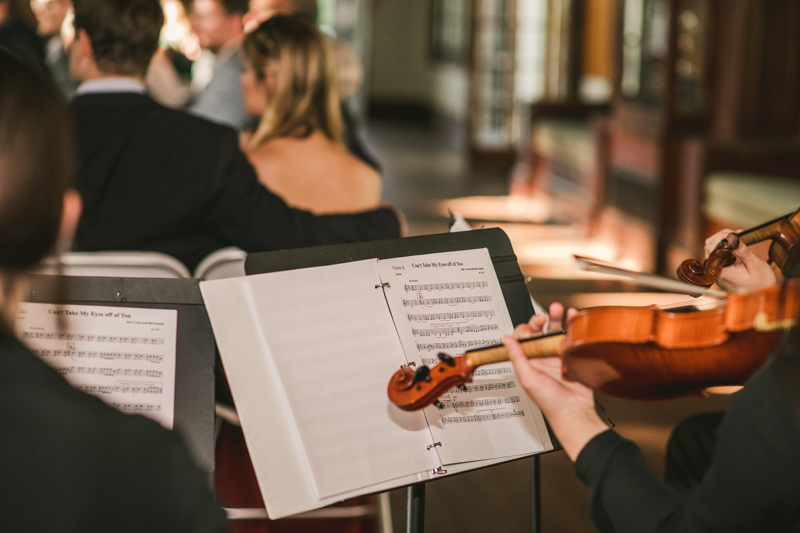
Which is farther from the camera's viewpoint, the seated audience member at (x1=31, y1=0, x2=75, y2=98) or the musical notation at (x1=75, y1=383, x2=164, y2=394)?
the seated audience member at (x1=31, y1=0, x2=75, y2=98)

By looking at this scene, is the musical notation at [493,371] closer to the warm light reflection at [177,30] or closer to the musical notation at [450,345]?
the musical notation at [450,345]

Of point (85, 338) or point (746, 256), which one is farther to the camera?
point (746, 256)

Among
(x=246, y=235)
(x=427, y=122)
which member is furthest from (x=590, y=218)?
(x=427, y=122)

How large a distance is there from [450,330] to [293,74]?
127cm

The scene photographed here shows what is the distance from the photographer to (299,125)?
232 cm

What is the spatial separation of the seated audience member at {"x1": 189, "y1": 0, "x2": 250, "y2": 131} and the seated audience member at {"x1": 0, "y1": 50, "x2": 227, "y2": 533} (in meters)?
2.16

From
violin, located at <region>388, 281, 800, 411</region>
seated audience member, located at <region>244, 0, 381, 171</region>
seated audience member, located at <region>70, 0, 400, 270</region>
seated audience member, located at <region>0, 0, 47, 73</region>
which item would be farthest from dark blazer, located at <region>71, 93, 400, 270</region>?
seated audience member, located at <region>0, 0, 47, 73</region>

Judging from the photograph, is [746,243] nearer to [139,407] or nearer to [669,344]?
[669,344]

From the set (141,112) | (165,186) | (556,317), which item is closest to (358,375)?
(556,317)

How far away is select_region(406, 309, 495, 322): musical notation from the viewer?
1.25m

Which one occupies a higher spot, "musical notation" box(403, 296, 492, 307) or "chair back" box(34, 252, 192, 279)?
"musical notation" box(403, 296, 492, 307)

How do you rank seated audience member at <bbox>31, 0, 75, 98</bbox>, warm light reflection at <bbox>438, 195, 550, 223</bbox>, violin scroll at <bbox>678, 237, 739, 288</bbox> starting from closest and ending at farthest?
violin scroll at <bbox>678, 237, 739, 288</bbox>, seated audience member at <bbox>31, 0, 75, 98</bbox>, warm light reflection at <bbox>438, 195, 550, 223</bbox>

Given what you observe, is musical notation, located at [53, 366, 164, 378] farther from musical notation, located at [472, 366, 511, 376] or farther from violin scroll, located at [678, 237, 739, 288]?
violin scroll, located at [678, 237, 739, 288]

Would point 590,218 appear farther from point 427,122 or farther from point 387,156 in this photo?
point 427,122
